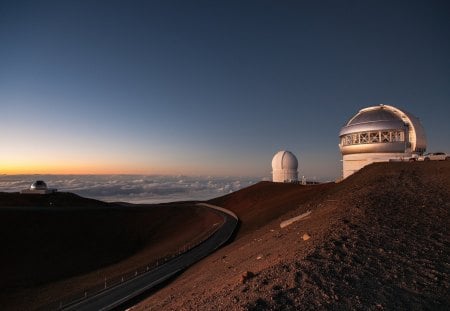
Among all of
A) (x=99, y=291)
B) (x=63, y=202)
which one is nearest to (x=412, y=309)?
(x=99, y=291)

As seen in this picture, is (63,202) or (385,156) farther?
(63,202)

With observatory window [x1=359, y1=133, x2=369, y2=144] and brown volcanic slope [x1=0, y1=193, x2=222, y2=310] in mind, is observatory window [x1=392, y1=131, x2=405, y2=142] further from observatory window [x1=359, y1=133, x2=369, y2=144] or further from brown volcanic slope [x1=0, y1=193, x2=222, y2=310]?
brown volcanic slope [x1=0, y1=193, x2=222, y2=310]

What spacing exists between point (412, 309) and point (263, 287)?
3.92m

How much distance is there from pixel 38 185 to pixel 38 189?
1.43 metres

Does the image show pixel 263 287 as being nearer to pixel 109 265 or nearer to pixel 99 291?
pixel 99 291

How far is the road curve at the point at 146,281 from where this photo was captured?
67.5ft

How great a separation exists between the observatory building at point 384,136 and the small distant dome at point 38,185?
205 feet

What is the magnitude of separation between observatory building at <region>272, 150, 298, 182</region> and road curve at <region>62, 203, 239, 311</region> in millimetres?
37335

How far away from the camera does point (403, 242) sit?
13938 millimetres

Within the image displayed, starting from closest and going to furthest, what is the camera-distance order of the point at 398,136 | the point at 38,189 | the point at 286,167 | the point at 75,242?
1. the point at 398,136
2. the point at 75,242
3. the point at 286,167
4. the point at 38,189

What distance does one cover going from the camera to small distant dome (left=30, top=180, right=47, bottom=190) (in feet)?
239

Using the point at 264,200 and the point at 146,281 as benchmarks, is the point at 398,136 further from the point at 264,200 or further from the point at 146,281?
the point at 146,281

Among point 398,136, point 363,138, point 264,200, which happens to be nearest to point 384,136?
point 398,136

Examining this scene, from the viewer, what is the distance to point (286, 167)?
7069 centimetres
